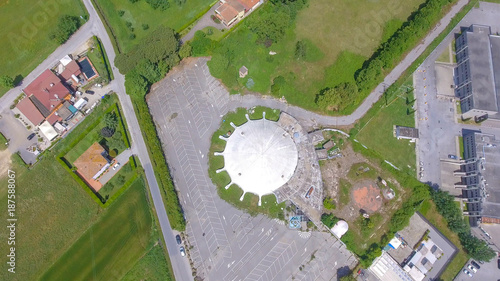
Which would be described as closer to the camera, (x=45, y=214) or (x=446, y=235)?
(x=446, y=235)

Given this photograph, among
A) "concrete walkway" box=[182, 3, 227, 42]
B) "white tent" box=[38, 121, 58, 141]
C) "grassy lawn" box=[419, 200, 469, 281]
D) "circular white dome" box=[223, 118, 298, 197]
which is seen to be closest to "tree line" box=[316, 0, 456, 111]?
"circular white dome" box=[223, 118, 298, 197]

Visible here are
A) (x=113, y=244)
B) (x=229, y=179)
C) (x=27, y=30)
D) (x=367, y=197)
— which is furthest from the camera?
(x=27, y=30)

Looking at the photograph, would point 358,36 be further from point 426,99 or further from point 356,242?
point 356,242

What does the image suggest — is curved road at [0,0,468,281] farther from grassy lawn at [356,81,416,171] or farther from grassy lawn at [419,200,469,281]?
grassy lawn at [419,200,469,281]

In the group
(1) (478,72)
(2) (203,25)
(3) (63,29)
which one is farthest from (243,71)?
(1) (478,72)

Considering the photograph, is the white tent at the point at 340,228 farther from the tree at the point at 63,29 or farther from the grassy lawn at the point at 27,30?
the grassy lawn at the point at 27,30

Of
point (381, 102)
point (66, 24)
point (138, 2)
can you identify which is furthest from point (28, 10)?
point (381, 102)

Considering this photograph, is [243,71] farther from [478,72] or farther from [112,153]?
[478,72]
